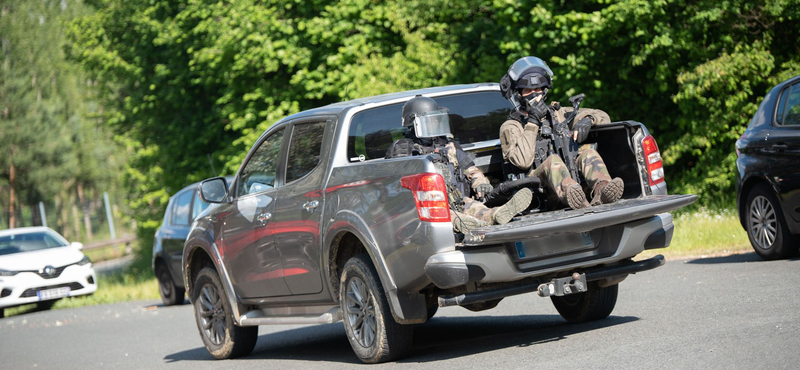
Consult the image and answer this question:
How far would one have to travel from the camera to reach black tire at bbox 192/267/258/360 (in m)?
8.89

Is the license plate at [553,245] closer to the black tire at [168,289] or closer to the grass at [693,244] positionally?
the grass at [693,244]

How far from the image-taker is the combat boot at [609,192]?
6945 mm

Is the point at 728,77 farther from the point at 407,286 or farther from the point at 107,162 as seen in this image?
the point at 107,162

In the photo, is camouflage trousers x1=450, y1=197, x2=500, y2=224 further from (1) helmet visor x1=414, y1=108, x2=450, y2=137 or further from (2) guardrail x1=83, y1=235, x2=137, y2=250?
(2) guardrail x1=83, y1=235, x2=137, y2=250

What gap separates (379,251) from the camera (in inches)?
262

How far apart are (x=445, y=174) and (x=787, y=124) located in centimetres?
458

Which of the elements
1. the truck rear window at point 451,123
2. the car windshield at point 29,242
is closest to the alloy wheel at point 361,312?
the truck rear window at point 451,123

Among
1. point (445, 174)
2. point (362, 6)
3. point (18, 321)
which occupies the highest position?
point (362, 6)

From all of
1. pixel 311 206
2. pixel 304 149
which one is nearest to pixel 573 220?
pixel 311 206

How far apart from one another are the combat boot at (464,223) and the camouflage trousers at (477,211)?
2 centimetres

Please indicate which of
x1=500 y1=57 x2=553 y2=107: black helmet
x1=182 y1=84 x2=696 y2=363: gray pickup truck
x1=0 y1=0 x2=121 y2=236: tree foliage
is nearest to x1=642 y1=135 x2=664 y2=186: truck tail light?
x1=182 y1=84 x2=696 y2=363: gray pickup truck

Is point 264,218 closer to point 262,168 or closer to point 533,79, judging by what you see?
point 262,168

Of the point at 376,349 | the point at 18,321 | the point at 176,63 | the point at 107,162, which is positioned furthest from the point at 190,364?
the point at 107,162

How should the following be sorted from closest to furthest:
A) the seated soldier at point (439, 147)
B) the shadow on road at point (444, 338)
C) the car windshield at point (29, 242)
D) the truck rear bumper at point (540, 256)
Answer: the truck rear bumper at point (540, 256)
the seated soldier at point (439, 147)
the shadow on road at point (444, 338)
the car windshield at point (29, 242)
